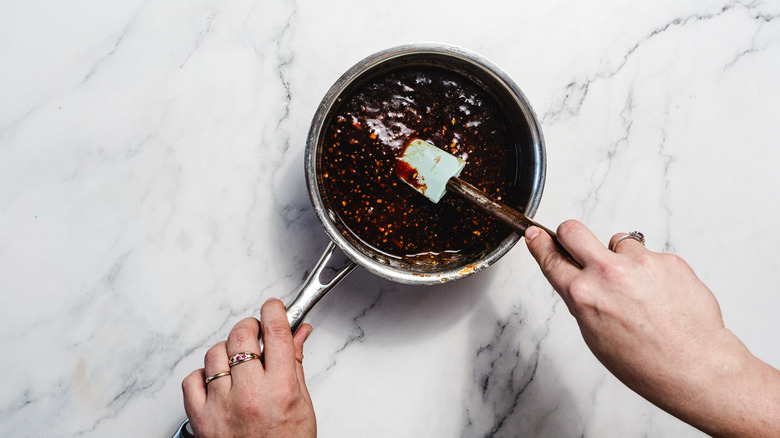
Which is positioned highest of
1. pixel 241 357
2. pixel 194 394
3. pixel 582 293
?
pixel 582 293

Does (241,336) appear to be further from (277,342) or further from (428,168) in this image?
(428,168)

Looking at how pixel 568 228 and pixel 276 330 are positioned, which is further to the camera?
pixel 276 330

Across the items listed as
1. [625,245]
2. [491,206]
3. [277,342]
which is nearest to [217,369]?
[277,342]

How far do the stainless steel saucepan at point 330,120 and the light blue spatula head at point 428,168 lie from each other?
0.50 ft

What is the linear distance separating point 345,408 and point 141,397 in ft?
1.58

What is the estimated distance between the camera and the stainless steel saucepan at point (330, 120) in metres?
1.03

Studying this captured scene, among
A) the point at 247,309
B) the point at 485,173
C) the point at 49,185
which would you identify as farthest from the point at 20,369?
the point at 485,173

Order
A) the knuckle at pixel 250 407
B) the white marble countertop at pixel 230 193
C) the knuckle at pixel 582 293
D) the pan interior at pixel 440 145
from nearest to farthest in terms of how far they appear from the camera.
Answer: the knuckle at pixel 582 293 < the knuckle at pixel 250 407 < the pan interior at pixel 440 145 < the white marble countertop at pixel 230 193

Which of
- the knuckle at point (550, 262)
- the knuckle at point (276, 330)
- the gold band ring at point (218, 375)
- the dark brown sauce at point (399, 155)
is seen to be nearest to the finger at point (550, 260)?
the knuckle at point (550, 262)

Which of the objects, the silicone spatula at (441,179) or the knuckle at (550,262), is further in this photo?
Result: the silicone spatula at (441,179)

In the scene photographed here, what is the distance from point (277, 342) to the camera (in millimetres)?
986

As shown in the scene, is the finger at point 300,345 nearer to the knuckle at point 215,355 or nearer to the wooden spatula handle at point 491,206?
the knuckle at point 215,355

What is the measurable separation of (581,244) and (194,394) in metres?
0.74

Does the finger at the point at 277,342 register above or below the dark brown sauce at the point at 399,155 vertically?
below
